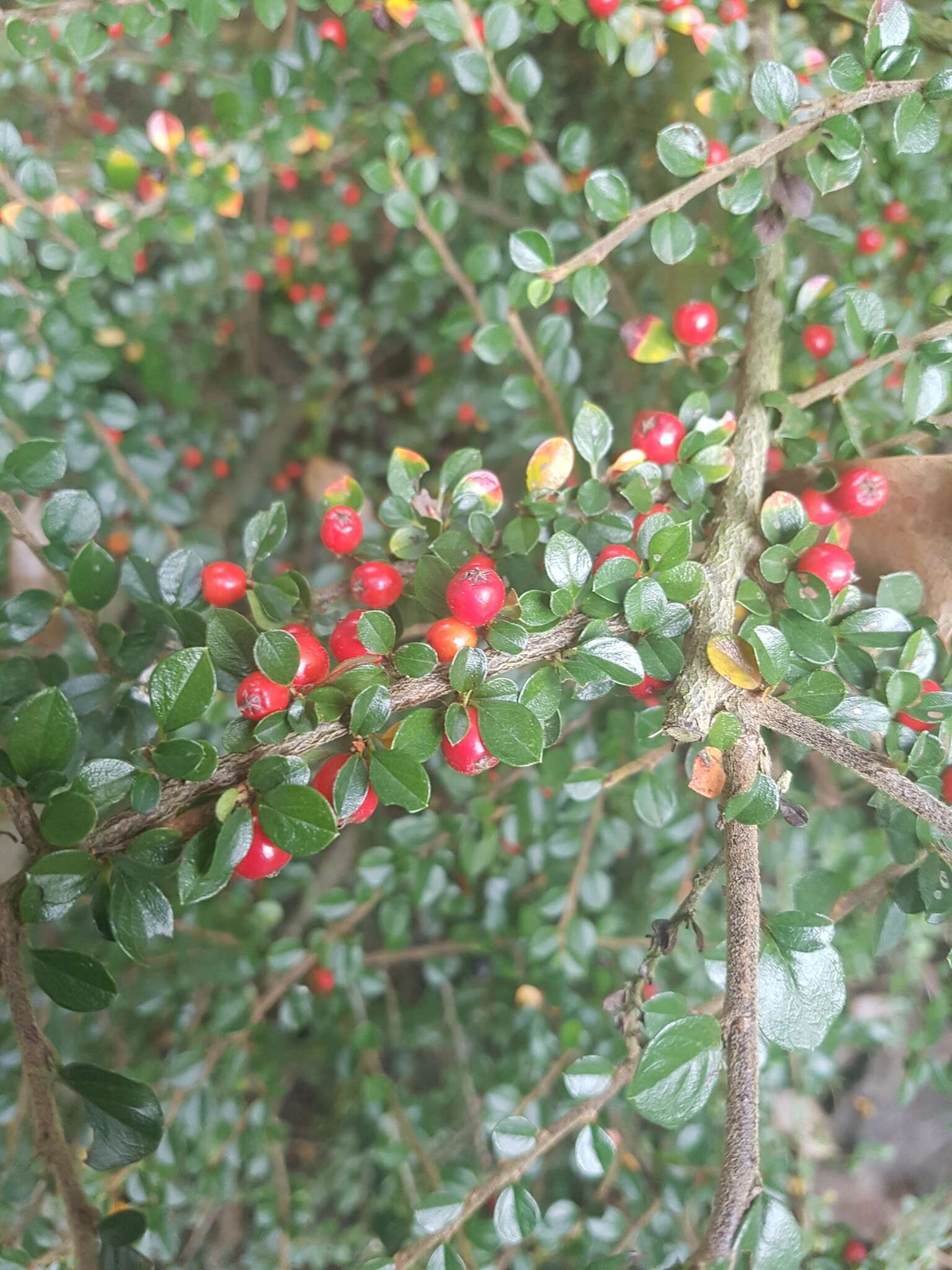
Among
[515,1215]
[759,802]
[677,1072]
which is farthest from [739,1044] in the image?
[515,1215]

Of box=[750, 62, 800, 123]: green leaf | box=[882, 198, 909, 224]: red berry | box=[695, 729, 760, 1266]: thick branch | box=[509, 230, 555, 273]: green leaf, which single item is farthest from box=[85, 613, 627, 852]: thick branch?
box=[882, 198, 909, 224]: red berry

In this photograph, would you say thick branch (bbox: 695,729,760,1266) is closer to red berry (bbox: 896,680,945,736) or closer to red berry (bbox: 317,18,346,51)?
red berry (bbox: 896,680,945,736)

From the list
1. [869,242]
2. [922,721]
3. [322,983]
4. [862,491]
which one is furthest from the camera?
[322,983]

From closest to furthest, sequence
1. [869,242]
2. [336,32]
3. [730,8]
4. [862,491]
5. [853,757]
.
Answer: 1. [853,757]
2. [862,491]
3. [730,8]
4. [869,242]
5. [336,32]

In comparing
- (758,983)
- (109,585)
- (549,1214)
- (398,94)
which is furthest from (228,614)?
(398,94)

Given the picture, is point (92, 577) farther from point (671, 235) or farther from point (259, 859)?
point (671, 235)

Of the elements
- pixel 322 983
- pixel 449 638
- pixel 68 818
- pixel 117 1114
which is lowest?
pixel 322 983
